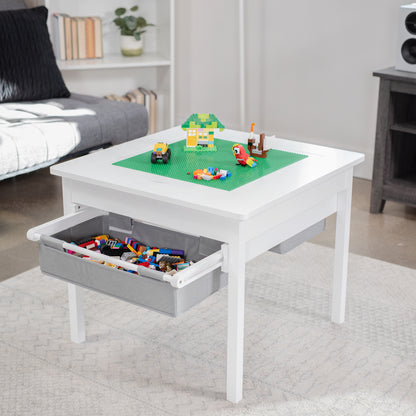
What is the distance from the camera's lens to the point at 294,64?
3916mm

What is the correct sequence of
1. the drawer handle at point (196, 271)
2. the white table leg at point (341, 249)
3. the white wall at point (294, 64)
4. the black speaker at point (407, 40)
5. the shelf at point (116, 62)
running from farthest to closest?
the shelf at point (116, 62), the white wall at point (294, 64), the black speaker at point (407, 40), the white table leg at point (341, 249), the drawer handle at point (196, 271)

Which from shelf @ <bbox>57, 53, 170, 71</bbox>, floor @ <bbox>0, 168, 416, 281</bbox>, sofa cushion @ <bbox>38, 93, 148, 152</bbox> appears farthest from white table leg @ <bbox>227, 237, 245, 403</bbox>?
shelf @ <bbox>57, 53, 170, 71</bbox>

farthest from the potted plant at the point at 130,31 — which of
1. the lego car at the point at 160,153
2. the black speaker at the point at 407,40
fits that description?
the lego car at the point at 160,153

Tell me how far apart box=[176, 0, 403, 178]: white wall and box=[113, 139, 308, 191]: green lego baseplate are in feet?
5.46

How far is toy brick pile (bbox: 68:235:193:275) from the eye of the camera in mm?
1945

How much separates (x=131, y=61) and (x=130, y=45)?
142 mm

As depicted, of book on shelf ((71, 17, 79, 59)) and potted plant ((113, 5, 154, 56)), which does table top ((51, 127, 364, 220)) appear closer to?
book on shelf ((71, 17, 79, 59))

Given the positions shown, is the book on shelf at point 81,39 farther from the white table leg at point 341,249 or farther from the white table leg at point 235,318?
the white table leg at point 235,318

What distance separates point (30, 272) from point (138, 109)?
1256 mm

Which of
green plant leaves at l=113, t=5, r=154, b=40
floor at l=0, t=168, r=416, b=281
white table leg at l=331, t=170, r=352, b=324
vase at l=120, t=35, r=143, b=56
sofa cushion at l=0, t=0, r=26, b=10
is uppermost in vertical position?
sofa cushion at l=0, t=0, r=26, b=10

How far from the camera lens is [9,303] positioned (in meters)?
2.40

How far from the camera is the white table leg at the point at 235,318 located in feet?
5.71

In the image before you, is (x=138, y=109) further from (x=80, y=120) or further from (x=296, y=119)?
(x=296, y=119)

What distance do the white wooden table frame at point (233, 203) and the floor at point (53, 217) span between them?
2.26 feet
